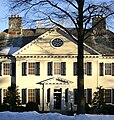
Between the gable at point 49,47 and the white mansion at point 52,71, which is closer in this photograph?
the white mansion at point 52,71

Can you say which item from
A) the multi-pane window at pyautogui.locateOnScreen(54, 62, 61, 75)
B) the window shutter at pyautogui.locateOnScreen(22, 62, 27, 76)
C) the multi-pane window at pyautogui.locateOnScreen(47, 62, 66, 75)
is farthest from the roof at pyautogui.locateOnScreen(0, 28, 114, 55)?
the multi-pane window at pyautogui.locateOnScreen(54, 62, 61, 75)

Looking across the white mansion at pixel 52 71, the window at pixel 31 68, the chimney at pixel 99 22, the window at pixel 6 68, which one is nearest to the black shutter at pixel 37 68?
the white mansion at pixel 52 71

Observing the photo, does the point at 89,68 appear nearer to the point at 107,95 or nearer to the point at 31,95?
the point at 107,95

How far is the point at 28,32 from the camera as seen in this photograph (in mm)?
48344

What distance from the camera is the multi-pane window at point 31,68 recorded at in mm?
42438

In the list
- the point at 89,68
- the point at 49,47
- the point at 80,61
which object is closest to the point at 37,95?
the point at 49,47

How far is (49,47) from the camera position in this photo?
141 ft

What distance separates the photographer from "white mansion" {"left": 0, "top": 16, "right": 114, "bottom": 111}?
139ft

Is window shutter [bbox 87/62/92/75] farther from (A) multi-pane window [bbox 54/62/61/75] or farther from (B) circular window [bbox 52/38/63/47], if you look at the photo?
(B) circular window [bbox 52/38/63/47]

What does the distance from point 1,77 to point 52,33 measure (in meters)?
7.72

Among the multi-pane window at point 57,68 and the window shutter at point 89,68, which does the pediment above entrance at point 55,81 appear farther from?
the window shutter at point 89,68

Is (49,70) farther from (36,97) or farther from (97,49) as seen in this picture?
(97,49)

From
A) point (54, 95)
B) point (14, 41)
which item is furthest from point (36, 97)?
point (14, 41)

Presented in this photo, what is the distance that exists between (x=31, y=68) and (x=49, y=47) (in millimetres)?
3160
